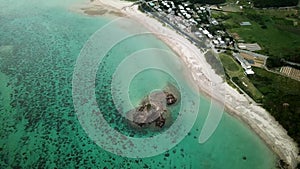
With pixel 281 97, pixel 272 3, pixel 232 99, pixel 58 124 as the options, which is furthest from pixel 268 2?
pixel 58 124

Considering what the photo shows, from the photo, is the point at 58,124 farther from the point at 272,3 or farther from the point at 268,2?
the point at 272,3

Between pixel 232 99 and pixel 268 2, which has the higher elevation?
pixel 268 2

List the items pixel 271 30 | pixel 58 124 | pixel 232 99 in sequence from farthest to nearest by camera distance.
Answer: pixel 271 30 → pixel 232 99 → pixel 58 124

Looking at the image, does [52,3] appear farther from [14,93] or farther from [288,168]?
[288,168]

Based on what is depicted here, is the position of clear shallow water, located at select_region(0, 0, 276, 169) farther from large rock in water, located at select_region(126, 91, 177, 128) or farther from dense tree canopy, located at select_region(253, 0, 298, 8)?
dense tree canopy, located at select_region(253, 0, 298, 8)

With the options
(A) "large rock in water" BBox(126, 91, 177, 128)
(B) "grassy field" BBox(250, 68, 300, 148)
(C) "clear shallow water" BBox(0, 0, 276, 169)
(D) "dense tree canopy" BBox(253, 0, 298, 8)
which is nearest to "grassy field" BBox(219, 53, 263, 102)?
(B) "grassy field" BBox(250, 68, 300, 148)

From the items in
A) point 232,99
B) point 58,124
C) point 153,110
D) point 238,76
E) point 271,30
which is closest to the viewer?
point 58,124

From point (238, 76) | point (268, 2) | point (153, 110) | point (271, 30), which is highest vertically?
point (268, 2)
